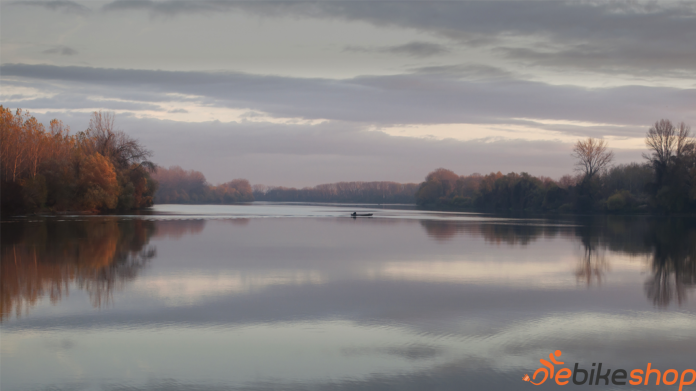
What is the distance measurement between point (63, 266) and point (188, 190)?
14262 cm

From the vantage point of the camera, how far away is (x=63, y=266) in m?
14.7

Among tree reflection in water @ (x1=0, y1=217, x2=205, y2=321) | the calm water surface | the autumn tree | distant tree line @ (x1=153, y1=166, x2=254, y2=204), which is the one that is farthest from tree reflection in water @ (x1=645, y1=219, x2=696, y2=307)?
distant tree line @ (x1=153, y1=166, x2=254, y2=204)

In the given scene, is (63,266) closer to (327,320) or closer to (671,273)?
(327,320)

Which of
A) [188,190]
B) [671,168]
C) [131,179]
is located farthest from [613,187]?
[188,190]

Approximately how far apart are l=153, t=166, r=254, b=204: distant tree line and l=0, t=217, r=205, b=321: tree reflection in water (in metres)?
118

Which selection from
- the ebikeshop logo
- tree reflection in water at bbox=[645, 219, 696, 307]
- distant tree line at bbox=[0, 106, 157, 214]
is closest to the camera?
the ebikeshop logo

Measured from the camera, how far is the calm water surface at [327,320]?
643cm

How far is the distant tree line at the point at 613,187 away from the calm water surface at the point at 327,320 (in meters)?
53.9

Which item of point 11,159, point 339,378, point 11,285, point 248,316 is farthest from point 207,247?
point 11,159

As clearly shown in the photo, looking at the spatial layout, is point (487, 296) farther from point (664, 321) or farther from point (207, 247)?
point (207, 247)

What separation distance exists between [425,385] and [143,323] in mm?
4899

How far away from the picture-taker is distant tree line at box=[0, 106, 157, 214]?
48375 mm

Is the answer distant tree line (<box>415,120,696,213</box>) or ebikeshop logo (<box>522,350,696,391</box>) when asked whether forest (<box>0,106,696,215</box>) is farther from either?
ebikeshop logo (<box>522,350,696,391</box>)

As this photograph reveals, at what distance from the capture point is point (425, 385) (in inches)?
241
